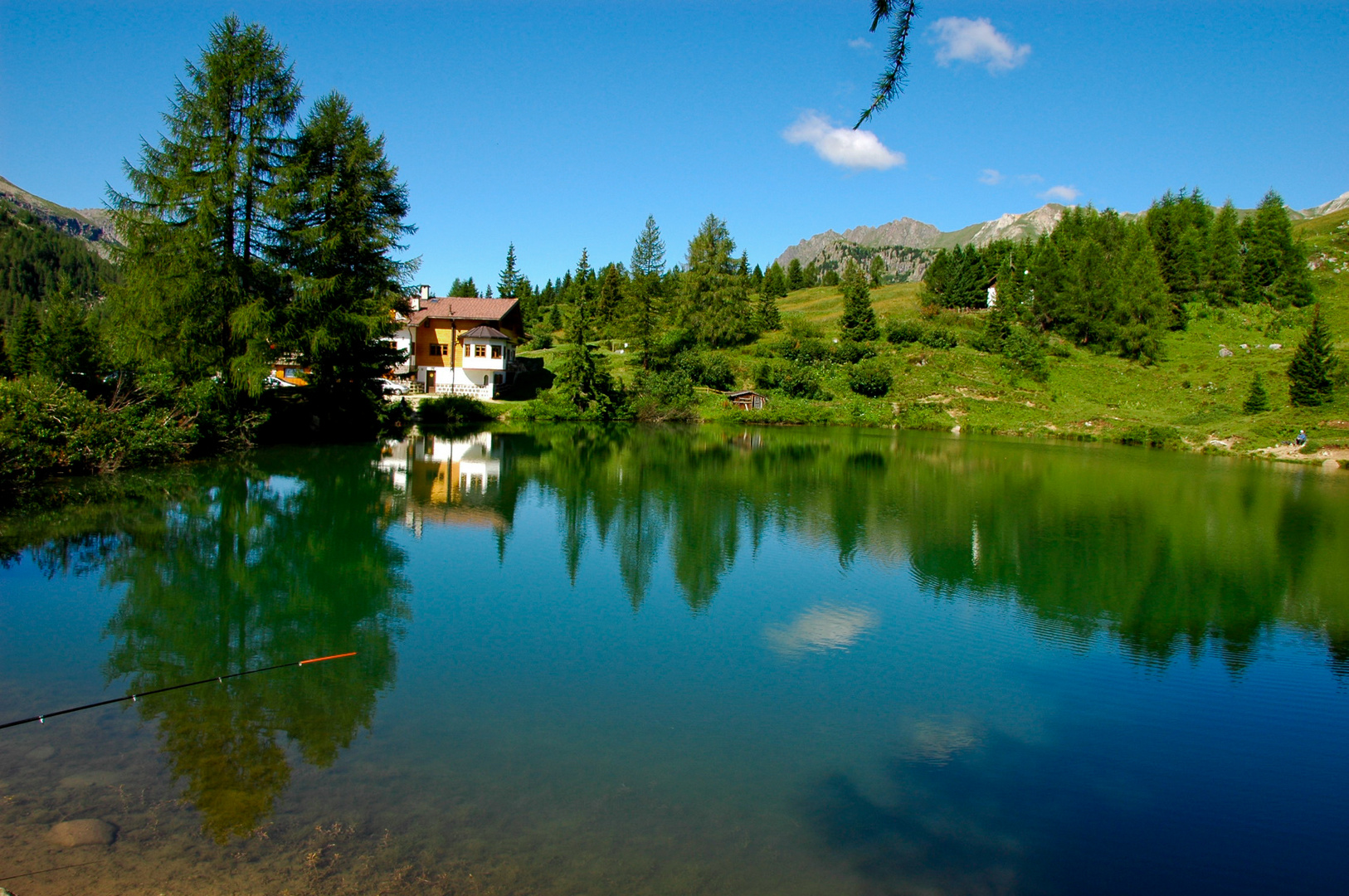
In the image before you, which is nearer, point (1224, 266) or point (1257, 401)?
point (1257, 401)

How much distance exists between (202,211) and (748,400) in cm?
3464

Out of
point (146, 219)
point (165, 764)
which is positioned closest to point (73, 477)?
point (146, 219)

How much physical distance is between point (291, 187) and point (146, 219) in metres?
4.23

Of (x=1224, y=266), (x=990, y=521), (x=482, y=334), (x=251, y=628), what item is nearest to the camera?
(x=251, y=628)

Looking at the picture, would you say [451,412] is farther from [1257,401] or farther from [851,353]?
[1257,401]

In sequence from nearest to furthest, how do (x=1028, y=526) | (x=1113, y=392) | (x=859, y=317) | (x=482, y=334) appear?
1. (x=1028, y=526)
2. (x=482, y=334)
3. (x=1113, y=392)
4. (x=859, y=317)

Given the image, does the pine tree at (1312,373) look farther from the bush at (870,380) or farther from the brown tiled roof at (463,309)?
the brown tiled roof at (463,309)

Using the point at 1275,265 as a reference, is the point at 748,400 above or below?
below

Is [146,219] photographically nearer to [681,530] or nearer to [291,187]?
[291,187]

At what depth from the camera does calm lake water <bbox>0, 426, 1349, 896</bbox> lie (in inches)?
217

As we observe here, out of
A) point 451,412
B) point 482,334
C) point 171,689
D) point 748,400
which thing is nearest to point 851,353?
point 748,400

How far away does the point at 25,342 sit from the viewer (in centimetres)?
2925

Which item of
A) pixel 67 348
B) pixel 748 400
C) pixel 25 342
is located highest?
pixel 25 342

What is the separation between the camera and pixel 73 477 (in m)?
18.5
